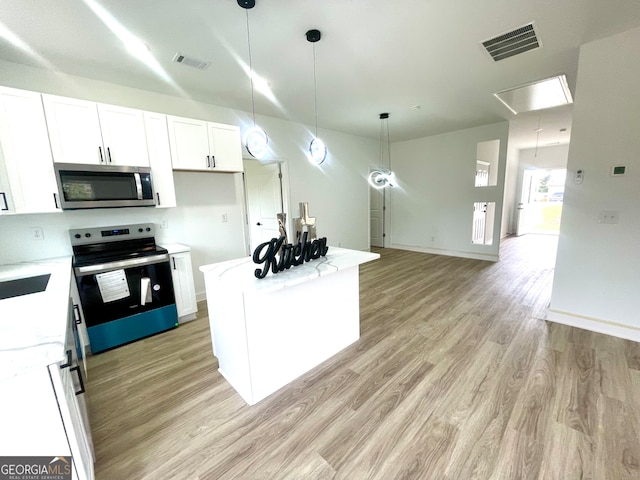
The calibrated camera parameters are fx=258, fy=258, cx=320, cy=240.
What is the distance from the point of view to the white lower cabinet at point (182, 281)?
116 inches

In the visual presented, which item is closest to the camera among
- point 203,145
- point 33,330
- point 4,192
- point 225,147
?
point 33,330

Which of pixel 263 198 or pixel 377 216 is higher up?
pixel 263 198

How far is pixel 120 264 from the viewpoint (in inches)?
→ 98.3

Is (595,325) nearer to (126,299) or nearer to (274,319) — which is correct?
(274,319)

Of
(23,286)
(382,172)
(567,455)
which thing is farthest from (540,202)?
(23,286)

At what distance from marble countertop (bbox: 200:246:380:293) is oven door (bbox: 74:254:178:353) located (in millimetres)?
1077

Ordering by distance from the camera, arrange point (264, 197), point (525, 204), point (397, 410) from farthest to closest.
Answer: point (525, 204), point (264, 197), point (397, 410)

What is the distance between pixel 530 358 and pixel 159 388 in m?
3.14

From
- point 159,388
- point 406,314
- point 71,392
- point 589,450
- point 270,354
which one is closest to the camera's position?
point 71,392

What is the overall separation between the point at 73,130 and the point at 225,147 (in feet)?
4.67

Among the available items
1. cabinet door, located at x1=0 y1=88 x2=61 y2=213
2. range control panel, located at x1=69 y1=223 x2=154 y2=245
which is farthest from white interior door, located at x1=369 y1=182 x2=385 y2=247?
cabinet door, located at x1=0 y1=88 x2=61 y2=213

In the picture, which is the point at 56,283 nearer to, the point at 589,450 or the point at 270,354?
the point at 270,354

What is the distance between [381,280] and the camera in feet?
14.4

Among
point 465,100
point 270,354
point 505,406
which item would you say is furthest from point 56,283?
point 465,100
